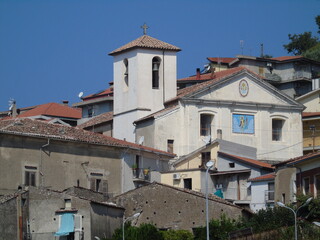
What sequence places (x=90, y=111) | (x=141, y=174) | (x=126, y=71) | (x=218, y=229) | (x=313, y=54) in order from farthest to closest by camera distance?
(x=313, y=54)
(x=90, y=111)
(x=126, y=71)
(x=141, y=174)
(x=218, y=229)

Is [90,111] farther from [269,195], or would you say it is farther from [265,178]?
[269,195]

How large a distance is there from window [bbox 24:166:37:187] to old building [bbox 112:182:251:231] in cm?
503

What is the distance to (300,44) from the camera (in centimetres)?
13912

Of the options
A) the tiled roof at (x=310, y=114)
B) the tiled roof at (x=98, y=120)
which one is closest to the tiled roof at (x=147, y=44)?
the tiled roof at (x=98, y=120)

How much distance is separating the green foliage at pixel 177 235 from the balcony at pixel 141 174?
10.7 m

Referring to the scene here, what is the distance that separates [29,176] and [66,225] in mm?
6190

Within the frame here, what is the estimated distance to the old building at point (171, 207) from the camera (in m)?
64.8

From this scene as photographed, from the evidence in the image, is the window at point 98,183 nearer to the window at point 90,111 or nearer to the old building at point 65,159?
the old building at point 65,159

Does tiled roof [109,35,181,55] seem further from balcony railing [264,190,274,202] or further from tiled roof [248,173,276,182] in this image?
balcony railing [264,190,274,202]

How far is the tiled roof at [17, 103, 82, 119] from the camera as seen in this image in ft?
326

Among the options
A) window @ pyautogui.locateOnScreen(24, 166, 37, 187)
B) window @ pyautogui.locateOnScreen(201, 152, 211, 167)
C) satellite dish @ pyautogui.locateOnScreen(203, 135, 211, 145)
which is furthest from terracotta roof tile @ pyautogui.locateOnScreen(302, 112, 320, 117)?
window @ pyautogui.locateOnScreen(24, 166, 37, 187)

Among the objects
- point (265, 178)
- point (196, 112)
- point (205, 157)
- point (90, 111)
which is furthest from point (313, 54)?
point (265, 178)

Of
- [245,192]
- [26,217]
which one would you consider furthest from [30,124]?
[245,192]

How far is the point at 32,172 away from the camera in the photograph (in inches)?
2648
